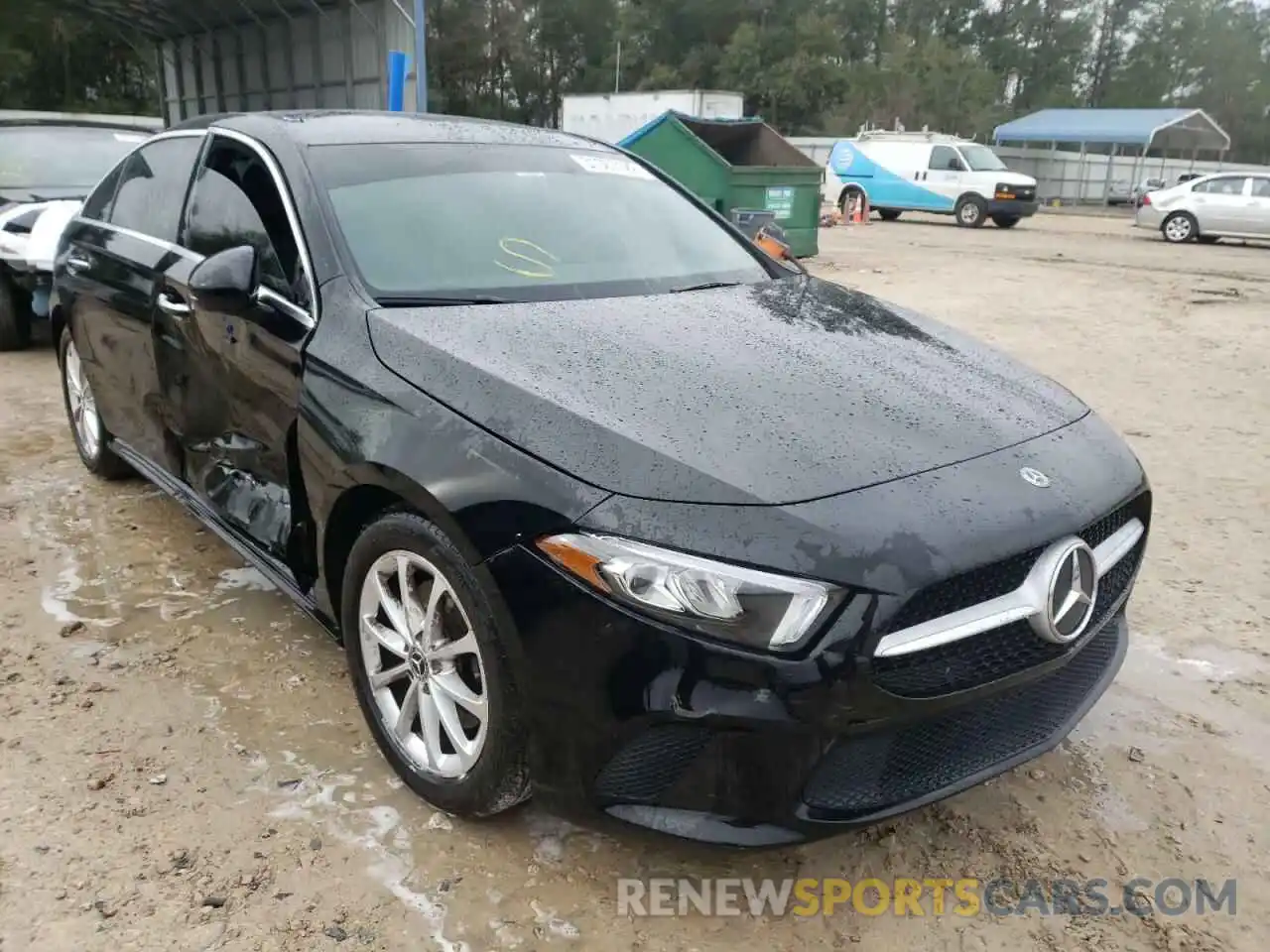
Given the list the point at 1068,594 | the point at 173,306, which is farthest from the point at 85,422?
the point at 1068,594

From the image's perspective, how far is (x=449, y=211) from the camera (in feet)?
9.55

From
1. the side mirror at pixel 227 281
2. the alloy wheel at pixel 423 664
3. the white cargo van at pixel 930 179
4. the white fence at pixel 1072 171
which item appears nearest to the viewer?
the alloy wheel at pixel 423 664

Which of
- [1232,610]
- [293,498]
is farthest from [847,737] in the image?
[1232,610]

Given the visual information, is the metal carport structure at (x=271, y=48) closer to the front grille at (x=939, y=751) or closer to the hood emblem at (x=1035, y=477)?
the hood emblem at (x=1035, y=477)

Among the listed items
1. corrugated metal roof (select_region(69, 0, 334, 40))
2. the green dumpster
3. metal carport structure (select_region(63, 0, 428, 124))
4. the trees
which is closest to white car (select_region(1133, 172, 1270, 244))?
the green dumpster

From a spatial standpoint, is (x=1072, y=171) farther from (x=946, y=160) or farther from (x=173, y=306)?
(x=173, y=306)

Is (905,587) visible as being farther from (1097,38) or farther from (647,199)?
(1097,38)

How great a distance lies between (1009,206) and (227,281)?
22.3m

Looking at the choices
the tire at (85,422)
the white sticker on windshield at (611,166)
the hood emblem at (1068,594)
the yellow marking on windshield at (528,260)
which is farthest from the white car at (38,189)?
the hood emblem at (1068,594)

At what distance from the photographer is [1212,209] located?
19297mm

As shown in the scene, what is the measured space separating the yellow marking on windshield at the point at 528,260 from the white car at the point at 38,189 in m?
4.75

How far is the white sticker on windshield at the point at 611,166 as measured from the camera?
136 inches

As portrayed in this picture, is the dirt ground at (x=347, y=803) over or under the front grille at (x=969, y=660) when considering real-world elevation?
under

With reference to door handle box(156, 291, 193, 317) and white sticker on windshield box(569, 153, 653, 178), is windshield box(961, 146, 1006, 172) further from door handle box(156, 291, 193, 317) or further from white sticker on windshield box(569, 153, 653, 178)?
door handle box(156, 291, 193, 317)
